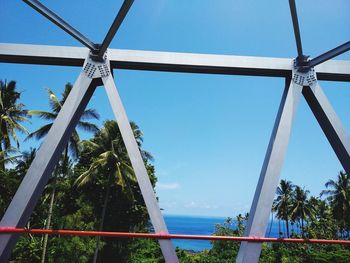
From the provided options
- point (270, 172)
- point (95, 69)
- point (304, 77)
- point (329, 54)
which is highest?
point (329, 54)

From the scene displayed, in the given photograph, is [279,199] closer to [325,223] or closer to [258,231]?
[325,223]

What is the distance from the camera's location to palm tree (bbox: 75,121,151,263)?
19.5m

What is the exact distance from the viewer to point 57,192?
24.0m

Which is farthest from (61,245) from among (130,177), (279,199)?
(279,199)

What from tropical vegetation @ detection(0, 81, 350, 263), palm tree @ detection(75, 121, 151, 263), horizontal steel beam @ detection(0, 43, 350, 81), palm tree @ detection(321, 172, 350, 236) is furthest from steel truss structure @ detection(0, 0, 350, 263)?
palm tree @ detection(321, 172, 350, 236)

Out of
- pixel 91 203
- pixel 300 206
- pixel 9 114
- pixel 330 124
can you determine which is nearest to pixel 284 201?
pixel 300 206

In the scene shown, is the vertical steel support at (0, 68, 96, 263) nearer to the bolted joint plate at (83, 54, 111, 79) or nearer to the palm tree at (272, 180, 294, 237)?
the bolted joint plate at (83, 54, 111, 79)

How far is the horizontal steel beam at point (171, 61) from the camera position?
3137mm

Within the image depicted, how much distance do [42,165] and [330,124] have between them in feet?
8.80

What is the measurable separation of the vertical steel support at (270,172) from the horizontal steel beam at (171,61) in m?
0.35

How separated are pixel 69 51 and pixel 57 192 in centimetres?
2293

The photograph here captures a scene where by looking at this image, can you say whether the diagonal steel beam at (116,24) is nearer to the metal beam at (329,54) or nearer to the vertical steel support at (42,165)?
the vertical steel support at (42,165)

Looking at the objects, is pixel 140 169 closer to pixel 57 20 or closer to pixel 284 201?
pixel 57 20

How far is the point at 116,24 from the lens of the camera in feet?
9.06
